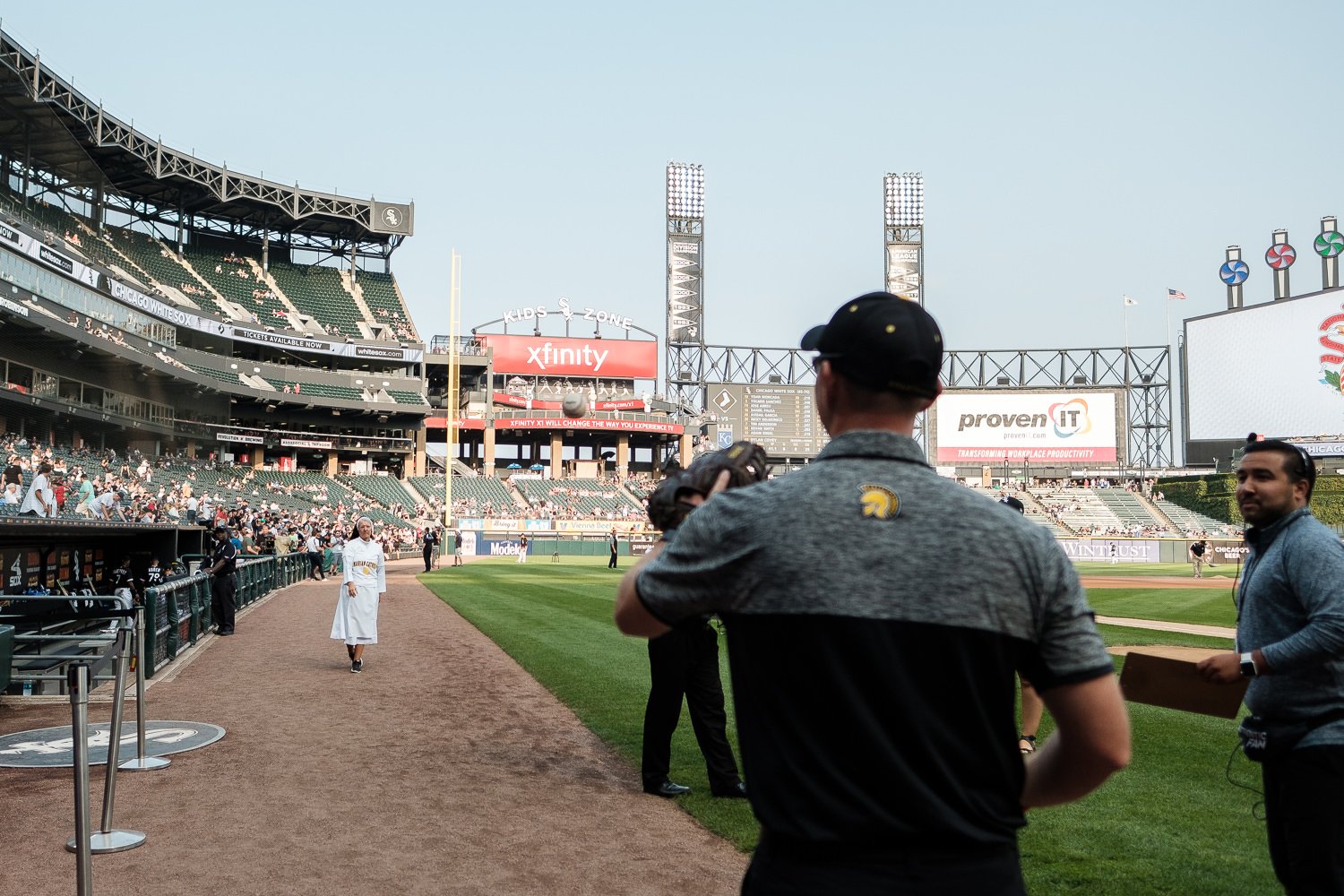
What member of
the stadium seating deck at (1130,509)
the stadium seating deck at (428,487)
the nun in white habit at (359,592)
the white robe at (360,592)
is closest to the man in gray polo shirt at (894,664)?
the nun in white habit at (359,592)

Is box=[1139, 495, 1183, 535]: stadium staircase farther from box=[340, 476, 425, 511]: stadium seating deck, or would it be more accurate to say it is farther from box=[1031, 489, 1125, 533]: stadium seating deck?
box=[340, 476, 425, 511]: stadium seating deck

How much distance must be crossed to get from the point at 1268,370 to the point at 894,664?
73.1m

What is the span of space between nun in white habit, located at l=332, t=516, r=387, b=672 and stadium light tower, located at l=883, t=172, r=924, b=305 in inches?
2994

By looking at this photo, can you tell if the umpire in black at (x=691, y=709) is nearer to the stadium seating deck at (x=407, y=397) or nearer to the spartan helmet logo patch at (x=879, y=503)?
the spartan helmet logo patch at (x=879, y=503)

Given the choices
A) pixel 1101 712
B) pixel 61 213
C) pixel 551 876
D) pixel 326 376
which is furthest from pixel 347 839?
pixel 326 376

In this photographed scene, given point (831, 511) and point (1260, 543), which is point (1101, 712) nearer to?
point (831, 511)

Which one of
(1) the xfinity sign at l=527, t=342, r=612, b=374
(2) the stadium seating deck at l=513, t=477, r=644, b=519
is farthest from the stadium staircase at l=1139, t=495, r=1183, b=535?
(1) the xfinity sign at l=527, t=342, r=612, b=374

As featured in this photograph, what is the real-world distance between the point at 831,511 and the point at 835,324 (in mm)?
417

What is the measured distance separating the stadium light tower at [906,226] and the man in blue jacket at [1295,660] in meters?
84.0

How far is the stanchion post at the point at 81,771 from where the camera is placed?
5016 millimetres

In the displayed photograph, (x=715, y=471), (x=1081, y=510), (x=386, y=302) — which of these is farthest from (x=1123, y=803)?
(x=386, y=302)

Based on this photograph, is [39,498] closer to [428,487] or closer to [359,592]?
[359,592]

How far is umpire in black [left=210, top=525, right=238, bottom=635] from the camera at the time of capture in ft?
60.2

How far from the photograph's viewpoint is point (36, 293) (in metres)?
39.0
